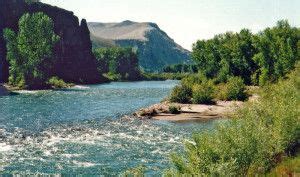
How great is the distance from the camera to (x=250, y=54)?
419ft

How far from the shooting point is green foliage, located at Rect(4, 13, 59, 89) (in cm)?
14325

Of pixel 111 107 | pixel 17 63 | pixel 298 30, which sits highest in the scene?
pixel 298 30

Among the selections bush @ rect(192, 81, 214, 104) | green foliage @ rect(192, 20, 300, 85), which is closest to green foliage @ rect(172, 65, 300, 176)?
bush @ rect(192, 81, 214, 104)

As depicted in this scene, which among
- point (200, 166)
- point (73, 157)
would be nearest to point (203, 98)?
point (73, 157)

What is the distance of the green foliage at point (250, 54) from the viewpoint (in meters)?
110

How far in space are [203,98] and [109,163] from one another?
51.4 metres

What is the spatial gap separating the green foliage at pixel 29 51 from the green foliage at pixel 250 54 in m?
52.3

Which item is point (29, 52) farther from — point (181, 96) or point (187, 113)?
point (187, 113)

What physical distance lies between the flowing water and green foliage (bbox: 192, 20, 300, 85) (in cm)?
4421

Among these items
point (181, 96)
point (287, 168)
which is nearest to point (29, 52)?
point (181, 96)

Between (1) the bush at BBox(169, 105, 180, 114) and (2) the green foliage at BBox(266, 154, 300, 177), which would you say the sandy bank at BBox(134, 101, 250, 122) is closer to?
(1) the bush at BBox(169, 105, 180, 114)

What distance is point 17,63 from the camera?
145125 millimetres

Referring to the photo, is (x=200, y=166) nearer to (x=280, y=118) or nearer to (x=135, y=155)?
(x=280, y=118)

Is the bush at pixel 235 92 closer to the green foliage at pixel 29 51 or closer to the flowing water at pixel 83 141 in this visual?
the flowing water at pixel 83 141
